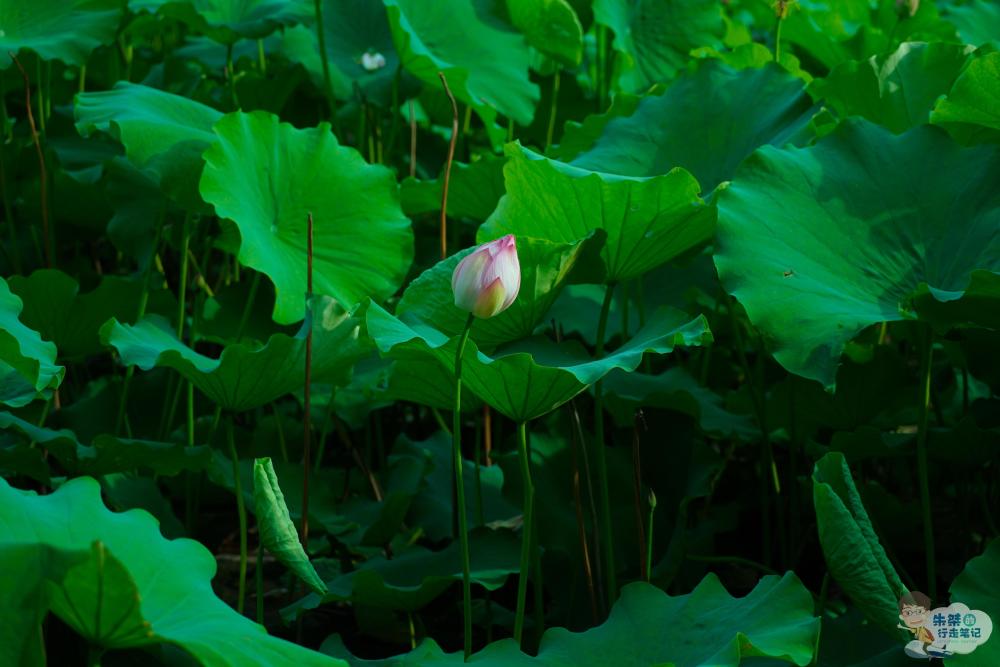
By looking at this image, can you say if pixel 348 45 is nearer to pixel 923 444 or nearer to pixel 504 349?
pixel 504 349

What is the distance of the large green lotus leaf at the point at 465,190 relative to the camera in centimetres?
163

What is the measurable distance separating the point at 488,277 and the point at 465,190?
72 cm

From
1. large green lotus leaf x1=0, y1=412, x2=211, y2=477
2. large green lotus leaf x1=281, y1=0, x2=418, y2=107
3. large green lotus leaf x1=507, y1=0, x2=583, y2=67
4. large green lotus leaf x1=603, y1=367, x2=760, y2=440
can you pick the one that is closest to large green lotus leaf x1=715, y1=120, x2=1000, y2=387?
large green lotus leaf x1=603, y1=367, x2=760, y2=440

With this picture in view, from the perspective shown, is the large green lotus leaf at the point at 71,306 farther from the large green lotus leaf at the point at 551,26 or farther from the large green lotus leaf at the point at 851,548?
the large green lotus leaf at the point at 851,548

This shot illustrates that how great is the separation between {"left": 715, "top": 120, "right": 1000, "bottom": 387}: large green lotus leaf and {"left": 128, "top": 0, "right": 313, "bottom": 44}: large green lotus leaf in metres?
0.95

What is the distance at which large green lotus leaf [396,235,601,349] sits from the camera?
3.80 feet

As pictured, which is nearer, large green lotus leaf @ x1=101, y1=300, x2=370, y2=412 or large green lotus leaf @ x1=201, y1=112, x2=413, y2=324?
large green lotus leaf @ x1=101, y1=300, x2=370, y2=412

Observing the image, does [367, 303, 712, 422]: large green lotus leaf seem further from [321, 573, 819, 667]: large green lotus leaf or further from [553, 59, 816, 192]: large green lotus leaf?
[553, 59, 816, 192]: large green lotus leaf

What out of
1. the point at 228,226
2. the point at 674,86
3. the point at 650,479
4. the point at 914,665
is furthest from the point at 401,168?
the point at 914,665

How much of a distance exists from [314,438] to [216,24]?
2.21 feet

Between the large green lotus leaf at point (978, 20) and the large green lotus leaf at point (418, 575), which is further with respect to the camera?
the large green lotus leaf at point (978, 20)

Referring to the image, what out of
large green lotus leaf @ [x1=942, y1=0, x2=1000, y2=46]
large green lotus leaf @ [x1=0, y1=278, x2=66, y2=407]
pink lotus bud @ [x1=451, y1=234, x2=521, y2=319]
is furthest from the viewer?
large green lotus leaf @ [x1=942, y1=0, x2=1000, y2=46]

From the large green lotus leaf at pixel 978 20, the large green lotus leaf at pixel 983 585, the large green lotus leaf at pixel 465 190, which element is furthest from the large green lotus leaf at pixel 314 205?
the large green lotus leaf at pixel 978 20

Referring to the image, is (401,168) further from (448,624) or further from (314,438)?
(448,624)
